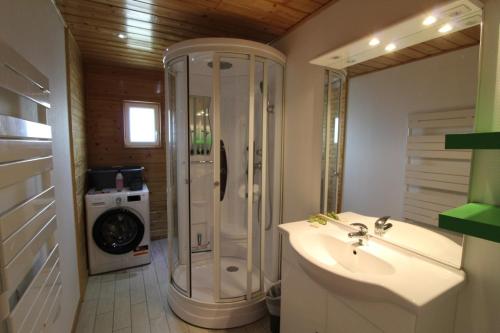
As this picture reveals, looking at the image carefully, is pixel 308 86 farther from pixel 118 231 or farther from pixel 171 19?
pixel 118 231

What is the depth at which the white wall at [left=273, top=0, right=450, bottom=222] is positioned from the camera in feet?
5.16

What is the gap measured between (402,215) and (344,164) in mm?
484

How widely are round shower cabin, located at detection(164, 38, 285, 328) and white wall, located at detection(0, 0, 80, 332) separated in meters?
0.77

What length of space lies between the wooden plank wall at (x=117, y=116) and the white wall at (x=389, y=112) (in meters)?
2.80

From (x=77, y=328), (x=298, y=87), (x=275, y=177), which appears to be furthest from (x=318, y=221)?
(x=77, y=328)

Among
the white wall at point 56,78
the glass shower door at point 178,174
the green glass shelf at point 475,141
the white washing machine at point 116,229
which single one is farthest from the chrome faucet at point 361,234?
the white washing machine at point 116,229

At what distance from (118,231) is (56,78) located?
181 centimetres

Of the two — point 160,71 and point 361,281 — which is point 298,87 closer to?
point 361,281

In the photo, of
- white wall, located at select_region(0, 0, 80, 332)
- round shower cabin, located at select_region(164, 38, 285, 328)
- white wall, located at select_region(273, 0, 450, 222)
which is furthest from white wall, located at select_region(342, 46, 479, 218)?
white wall, located at select_region(0, 0, 80, 332)

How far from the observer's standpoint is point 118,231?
117 inches

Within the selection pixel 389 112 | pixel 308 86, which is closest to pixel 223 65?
pixel 308 86

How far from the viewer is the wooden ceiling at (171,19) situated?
5.91ft

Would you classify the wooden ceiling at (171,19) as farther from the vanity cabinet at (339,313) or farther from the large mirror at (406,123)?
the vanity cabinet at (339,313)

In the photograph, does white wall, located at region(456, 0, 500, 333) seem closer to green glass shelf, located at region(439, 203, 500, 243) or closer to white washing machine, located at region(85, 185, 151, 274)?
green glass shelf, located at region(439, 203, 500, 243)
